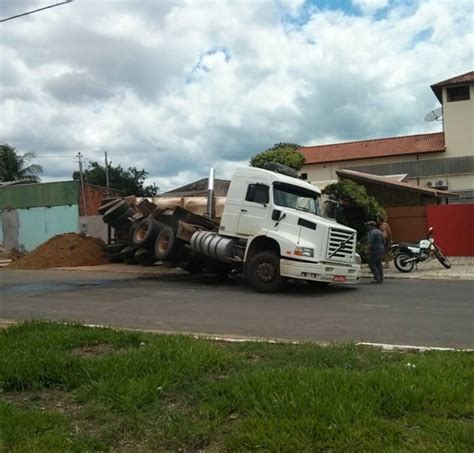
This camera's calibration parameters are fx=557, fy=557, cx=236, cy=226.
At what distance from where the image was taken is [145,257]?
2012 cm

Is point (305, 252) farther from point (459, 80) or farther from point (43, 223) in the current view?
point (459, 80)

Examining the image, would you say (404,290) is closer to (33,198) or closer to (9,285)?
(9,285)

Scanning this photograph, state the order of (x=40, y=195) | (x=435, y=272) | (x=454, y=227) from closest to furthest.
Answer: (x=435, y=272) < (x=454, y=227) < (x=40, y=195)

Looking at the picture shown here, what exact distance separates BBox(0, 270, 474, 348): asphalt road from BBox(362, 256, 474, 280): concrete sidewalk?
124cm

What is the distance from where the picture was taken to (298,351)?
19.6 feet

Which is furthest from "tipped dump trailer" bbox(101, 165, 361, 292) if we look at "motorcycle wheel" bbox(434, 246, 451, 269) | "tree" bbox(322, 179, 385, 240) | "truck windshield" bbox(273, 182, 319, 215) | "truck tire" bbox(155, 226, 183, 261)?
"motorcycle wheel" bbox(434, 246, 451, 269)

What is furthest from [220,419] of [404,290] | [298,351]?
[404,290]

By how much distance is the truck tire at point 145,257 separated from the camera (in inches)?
778

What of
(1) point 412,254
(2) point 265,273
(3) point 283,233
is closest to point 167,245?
(2) point 265,273

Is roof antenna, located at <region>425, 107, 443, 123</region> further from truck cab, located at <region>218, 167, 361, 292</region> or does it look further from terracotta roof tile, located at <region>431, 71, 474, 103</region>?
truck cab, located at <region>218, 167, 361, 292</region>

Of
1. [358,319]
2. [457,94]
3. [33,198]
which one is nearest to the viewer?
[358,319]

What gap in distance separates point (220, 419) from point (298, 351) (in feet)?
6.58

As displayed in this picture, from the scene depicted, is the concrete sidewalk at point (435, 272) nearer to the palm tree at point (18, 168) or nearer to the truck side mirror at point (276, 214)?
the truck side mirror at point (276, 214)

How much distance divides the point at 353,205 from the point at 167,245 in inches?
281
